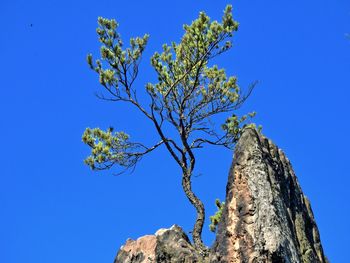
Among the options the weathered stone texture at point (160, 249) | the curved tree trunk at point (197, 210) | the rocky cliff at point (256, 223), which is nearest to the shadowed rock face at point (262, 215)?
the rocky cliff at point (256, 223)

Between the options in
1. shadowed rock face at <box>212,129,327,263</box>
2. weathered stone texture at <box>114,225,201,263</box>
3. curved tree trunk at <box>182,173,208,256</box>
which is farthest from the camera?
curved tree trunk at <box>182,173,208,256</box>

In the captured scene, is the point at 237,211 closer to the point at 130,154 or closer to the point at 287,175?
the point at 287,175

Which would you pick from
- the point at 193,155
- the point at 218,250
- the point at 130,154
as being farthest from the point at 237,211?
the point at 130,154

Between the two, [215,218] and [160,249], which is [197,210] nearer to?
[215,218]

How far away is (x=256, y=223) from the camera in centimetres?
1291

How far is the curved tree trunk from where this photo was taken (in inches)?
802

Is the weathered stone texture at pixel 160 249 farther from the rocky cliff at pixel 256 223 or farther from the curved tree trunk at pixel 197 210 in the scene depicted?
the curved tree trunk at pixel 197 210

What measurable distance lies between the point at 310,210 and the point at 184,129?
8.84 metres

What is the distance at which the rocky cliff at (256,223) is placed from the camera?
12.7 m

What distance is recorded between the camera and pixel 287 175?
605 inches

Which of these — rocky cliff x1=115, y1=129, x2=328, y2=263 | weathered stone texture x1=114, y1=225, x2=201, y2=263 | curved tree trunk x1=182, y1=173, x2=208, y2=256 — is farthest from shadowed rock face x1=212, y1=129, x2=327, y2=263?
curved tree trunk x1=182, y1=173, x2=208, y2=256

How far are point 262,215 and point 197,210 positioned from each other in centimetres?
896

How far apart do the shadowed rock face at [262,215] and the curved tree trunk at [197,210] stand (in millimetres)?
5073

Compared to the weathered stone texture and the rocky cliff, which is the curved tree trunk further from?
the rocky cliff
